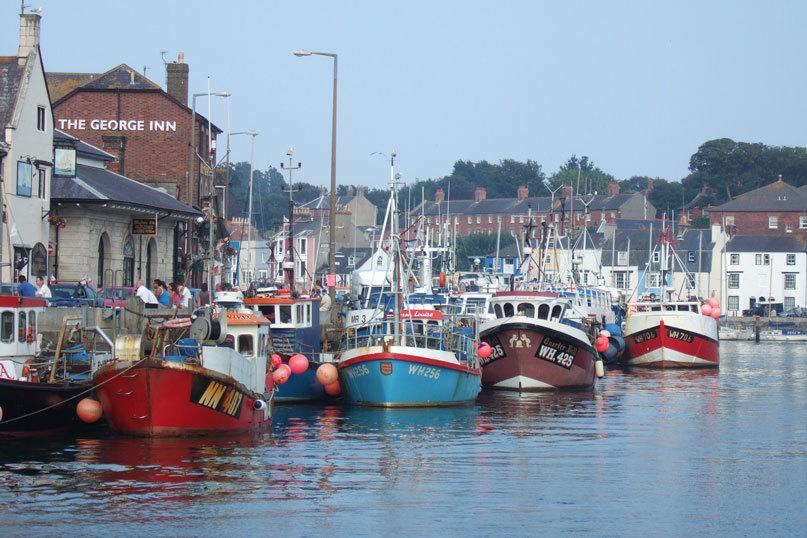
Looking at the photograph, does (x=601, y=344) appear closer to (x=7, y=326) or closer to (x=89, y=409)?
(x=89, y=409)

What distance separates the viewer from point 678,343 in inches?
2603

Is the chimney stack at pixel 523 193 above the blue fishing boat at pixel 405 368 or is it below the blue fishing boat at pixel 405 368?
above

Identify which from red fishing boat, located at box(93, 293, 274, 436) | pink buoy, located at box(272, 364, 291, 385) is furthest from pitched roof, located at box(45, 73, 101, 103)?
red fishing boat, located at box(93, 293, 274, 436)

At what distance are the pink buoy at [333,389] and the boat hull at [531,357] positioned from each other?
23.6 feet

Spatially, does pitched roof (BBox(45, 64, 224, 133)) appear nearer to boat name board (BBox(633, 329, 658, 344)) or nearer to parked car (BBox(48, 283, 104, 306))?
boat name board (BBox(633, 329, 658, 344))

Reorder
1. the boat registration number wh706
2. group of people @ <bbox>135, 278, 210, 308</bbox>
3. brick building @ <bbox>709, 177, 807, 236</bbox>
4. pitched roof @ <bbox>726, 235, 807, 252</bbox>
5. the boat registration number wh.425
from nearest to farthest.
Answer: the boat registration number wh.425 → group of people @ <bbox>135, 278, 210, 308</bbox> → the boat registration number wh706 → pitched roof @ <bbox>726, 235, 807, 252</bbox> → brick building @ <bbox>709, 177, 807, 236</bbox>

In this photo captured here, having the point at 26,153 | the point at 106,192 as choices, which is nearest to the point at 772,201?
the point at 106,192

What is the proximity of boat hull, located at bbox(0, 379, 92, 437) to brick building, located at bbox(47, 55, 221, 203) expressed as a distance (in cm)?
4008

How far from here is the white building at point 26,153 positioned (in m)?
48.0

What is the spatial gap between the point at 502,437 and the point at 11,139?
875 inches

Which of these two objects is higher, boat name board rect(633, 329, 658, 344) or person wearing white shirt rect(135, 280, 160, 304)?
person wearing white shirt rect(135, 280, 160, 304)

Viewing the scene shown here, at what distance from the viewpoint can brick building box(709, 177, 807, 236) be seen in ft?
500

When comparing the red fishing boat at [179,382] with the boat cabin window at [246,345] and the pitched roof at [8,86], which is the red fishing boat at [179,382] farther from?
the pitched roof at [8,86]

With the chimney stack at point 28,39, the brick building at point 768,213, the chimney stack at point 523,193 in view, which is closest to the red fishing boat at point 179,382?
the chimney stack at point 28,39
